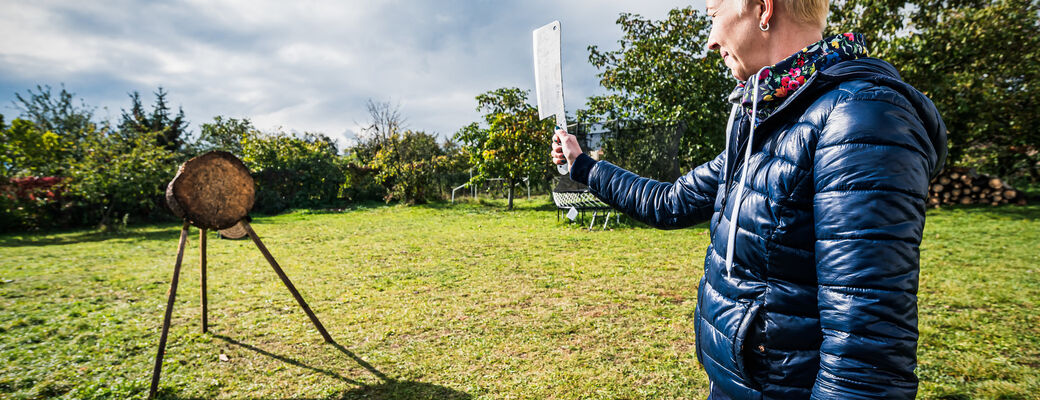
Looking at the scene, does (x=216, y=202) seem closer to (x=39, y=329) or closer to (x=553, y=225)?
(x=39, y=329)

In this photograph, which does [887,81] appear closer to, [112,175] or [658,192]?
[658,192]

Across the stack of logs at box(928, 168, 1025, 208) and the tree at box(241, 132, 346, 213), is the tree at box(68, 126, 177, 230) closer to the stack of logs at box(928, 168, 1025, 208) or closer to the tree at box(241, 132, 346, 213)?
the tree at box(241, 132, 346, 213)

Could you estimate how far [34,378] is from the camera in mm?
3369

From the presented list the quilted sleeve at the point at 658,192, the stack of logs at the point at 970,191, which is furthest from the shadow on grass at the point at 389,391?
the stack of logs at the point at 970,191

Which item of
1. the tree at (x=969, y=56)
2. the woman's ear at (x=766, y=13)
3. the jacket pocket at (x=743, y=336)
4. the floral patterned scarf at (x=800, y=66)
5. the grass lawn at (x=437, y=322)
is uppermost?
the tree at (x=969, y=56)

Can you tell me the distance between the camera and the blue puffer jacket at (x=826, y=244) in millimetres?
892

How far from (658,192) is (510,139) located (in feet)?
42.4

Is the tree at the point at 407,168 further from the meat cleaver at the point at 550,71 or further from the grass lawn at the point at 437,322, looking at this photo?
the meat cleaver at the point at 550,71

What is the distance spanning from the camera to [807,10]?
1.17 metres

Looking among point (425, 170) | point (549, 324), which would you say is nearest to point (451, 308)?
point (549, 324)

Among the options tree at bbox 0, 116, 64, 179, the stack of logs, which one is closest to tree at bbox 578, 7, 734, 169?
the stack of logs

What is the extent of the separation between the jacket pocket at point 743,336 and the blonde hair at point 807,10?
75 centimetres

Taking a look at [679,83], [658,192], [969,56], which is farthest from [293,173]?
[969,56]

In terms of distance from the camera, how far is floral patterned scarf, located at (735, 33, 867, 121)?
112 centimetres
